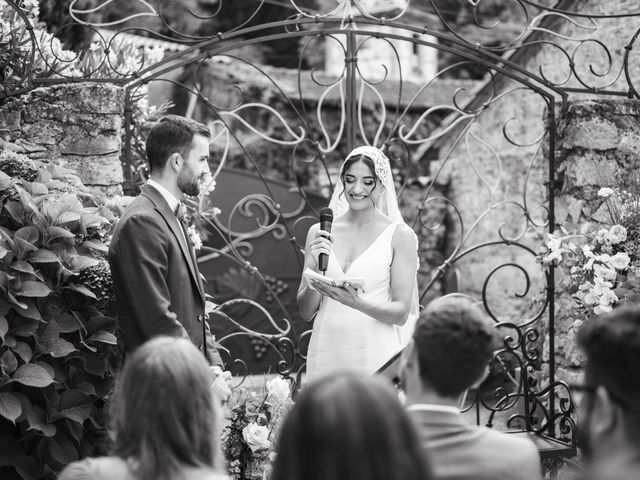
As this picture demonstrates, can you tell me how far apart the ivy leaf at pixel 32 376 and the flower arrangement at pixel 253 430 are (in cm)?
83

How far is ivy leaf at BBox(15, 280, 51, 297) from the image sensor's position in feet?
11.2

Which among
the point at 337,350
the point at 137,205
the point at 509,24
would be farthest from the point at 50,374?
the point at 509,24

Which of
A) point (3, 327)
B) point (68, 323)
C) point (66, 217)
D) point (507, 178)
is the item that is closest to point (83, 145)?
point (66, 217)

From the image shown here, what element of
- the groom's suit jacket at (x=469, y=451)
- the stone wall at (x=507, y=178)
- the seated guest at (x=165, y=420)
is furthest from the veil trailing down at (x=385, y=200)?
the stone wall at (x=507, y=178)

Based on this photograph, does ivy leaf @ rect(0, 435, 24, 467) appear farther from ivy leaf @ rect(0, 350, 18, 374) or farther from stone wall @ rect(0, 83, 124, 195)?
stone wall @ rect(0, 83, 124, 195)

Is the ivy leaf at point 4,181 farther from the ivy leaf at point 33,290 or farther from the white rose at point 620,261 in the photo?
the white rose at point 620,261

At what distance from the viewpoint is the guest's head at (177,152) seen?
3365mm

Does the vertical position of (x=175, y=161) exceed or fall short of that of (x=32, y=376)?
it exceeds it

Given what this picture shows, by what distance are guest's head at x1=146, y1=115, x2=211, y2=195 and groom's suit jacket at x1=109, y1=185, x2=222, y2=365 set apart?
0.32 ft

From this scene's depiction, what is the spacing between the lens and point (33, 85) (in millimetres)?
4336

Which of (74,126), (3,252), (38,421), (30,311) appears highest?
(74,126)

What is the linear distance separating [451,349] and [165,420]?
2.30ft

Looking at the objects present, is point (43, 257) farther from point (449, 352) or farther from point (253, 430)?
point (449, 352)

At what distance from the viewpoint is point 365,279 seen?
12.6 ft
